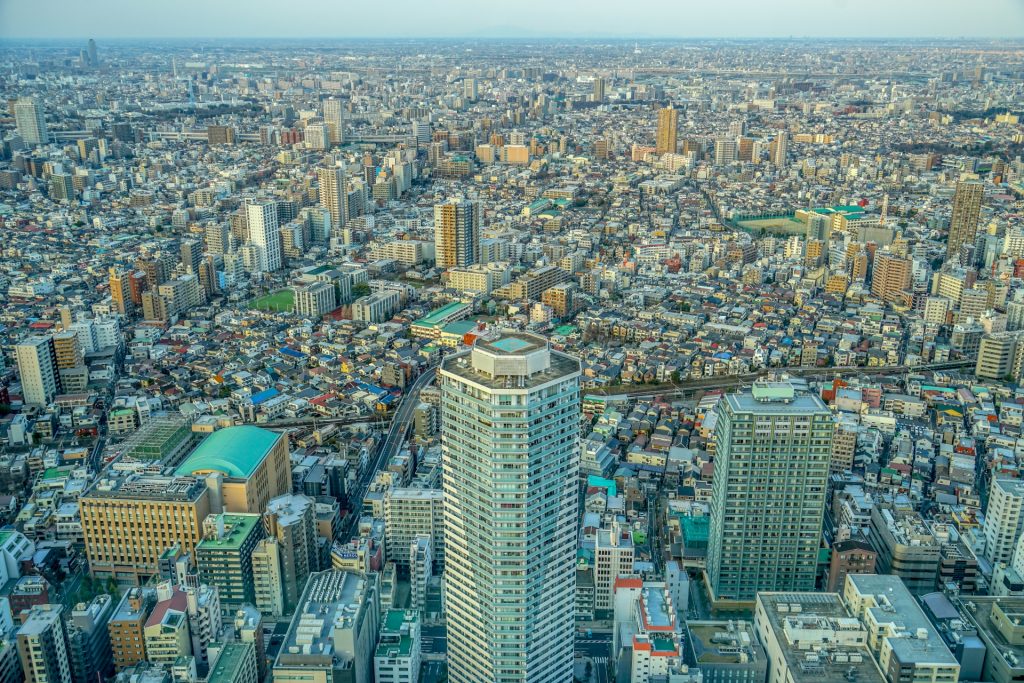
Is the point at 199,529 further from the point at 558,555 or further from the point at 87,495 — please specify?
the point at 558,555

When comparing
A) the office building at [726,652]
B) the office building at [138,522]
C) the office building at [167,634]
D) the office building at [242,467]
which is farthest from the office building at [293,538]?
the office building at [726,652]

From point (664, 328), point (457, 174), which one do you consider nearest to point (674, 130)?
point (457, 174)

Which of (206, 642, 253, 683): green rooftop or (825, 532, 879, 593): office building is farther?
(825, 532, 879, 593): office building

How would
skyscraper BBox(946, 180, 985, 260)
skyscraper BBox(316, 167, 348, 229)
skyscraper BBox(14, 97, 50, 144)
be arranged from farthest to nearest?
skyscraper BBox(14, 97, 50, 144) → skyscraper BBox(316, 167, 348, 229) → skyscraper BBox(946, 180, 985, 260)

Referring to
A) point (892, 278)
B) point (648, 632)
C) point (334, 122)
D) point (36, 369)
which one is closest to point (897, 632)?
point (648, 632)

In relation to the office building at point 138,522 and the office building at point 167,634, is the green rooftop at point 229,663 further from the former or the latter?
the office building at point 138,522

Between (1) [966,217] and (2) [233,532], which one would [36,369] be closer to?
(2) [233,532]

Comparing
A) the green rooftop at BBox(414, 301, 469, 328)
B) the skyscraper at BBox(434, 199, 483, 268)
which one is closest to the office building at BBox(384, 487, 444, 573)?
the green rooftop at BBox(414, 301, 469, 328)

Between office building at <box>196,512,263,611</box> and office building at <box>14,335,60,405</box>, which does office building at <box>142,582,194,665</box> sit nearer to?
office building at <box>196,512,263,611</box>
